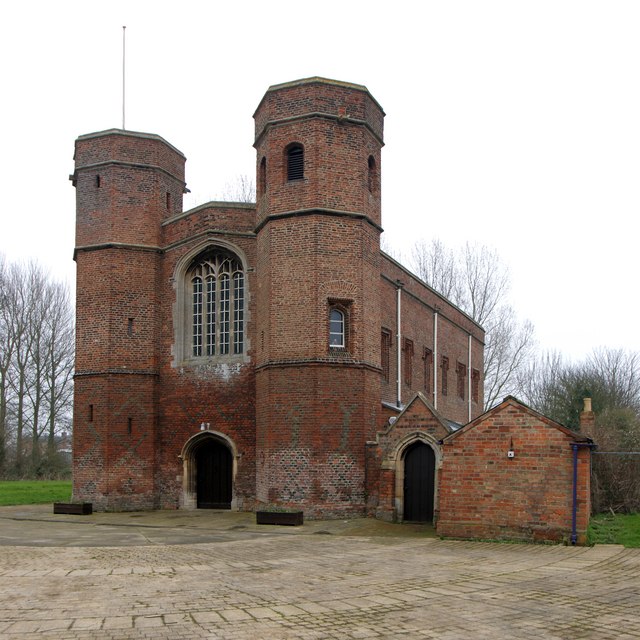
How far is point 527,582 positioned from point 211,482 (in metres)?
14.3

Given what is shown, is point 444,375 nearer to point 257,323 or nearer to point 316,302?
point 257,323

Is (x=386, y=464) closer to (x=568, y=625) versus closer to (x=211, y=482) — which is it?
(x=211, y=482)

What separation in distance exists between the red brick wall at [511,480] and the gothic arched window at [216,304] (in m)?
9.28

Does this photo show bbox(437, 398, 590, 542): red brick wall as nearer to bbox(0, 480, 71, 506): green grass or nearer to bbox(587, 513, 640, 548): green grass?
bbox(587, 513, 640, 548): green grass

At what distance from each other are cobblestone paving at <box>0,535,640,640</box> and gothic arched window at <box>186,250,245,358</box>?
949cm

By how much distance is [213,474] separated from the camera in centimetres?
2392

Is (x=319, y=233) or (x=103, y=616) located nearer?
(x=103, y=616)

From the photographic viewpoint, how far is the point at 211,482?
2391cm

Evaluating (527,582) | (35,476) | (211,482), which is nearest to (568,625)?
(527,582)

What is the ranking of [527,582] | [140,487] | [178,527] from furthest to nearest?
[140,487] → [178,527] → [527,582]

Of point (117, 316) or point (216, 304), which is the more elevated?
point (216, 304)

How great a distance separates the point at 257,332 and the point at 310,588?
12612 millimetres

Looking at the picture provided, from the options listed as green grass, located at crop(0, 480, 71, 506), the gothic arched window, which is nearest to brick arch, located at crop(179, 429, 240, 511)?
the gothic arched window

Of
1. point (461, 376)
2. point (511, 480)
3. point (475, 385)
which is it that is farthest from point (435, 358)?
point (511, 480)
